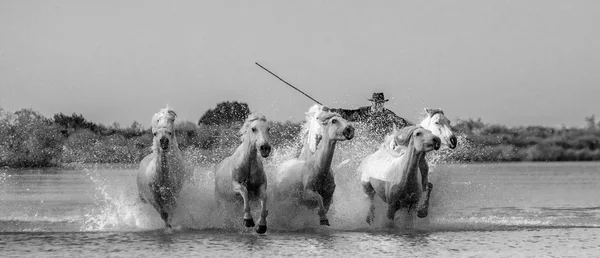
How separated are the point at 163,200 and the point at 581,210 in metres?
9.47

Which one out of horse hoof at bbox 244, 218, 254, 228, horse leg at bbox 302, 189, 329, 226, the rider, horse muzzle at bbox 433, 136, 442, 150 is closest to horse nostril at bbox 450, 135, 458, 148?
horse muzzle at bbox 433, 136, 442, 150

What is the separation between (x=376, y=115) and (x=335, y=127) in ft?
15.5

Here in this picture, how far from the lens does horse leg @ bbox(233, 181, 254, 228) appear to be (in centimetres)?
1584

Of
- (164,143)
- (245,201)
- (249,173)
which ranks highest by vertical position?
(164,143)

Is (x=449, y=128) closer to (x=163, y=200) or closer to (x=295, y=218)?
(x=295, y=218)

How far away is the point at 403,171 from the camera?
55.7ft

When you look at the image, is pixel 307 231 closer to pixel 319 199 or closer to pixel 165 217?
pixel 319 199

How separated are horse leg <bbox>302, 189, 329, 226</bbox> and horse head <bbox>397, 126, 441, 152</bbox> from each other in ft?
4.79

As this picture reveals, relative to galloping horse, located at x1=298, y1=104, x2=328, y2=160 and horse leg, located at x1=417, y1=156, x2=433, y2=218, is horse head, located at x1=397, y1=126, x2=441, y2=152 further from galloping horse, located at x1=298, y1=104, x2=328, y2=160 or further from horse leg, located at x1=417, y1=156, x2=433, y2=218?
galloping horse, located at x1=298, y1=104, x2=328, y2=160

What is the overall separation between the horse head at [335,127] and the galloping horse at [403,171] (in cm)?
98

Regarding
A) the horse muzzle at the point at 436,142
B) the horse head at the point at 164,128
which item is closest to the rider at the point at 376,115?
the horse muzzle at the point at 436,142

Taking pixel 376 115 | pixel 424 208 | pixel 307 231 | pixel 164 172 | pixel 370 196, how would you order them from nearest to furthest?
pixel 164 172 → pixel 307 231 → pixel 424 208 → pixel 370 196 → pixel 376 115

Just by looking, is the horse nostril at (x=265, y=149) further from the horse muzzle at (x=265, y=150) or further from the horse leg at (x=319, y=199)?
the horse leg at (x=319, y=199)

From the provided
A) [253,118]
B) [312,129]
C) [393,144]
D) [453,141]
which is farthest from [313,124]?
[453,141]
